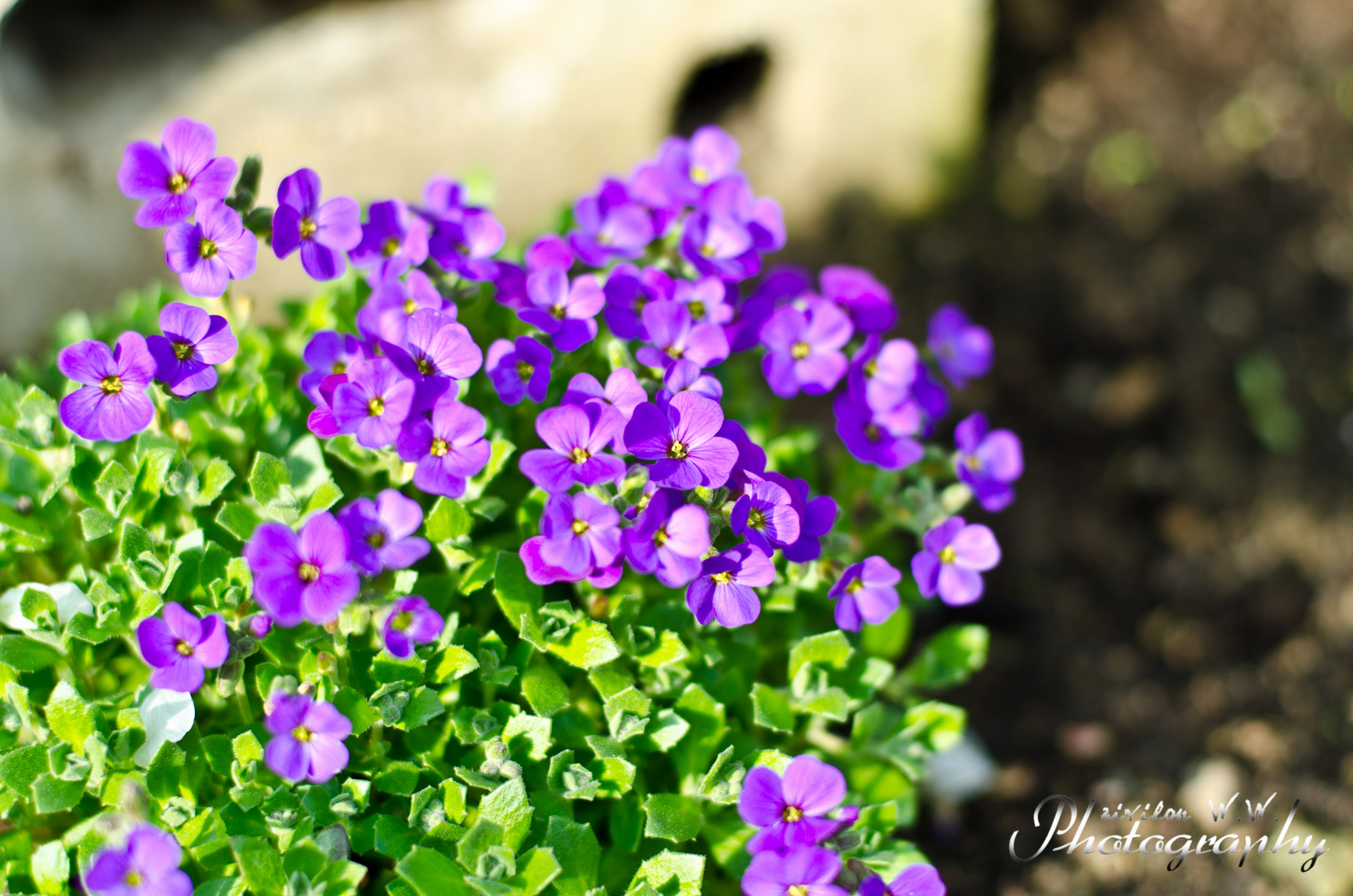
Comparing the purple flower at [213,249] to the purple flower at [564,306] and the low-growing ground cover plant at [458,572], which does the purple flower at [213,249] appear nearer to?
the low-growing ground cover plant at [458,572]

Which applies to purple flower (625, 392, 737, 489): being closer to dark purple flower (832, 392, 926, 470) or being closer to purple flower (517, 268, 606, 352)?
purple flower (517, 268, 606, 352)

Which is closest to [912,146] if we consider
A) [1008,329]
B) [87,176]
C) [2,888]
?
[1008,329]

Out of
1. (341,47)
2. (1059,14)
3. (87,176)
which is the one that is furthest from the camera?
(1059,14)

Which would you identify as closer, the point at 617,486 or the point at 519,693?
the point at 617,486

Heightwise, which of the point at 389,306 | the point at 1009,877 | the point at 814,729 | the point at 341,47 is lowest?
the point at 1009,877

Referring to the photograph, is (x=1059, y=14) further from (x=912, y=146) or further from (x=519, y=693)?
(x=519, y=693)

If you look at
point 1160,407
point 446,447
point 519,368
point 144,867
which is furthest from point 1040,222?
point 144,867

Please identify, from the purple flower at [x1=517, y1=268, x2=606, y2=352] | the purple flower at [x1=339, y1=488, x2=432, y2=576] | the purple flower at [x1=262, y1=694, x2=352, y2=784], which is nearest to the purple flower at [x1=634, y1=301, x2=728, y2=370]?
the purple flower at [x1=517, y1=268, x2=606, y2=352]

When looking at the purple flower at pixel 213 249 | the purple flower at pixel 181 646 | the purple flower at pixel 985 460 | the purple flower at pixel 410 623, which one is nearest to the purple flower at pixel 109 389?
the purple flower at pixel 213 249

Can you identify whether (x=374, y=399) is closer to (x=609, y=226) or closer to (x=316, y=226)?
(x=316, y=226)
